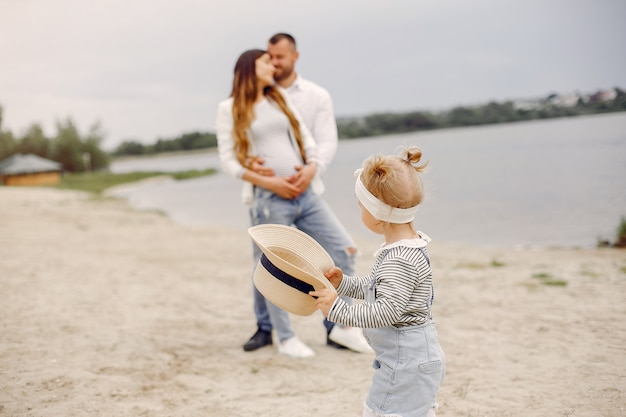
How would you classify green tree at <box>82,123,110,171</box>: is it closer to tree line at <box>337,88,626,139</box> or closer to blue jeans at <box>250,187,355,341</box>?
tree line at <box>337,88,626,139</box>

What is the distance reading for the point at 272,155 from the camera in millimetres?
4441

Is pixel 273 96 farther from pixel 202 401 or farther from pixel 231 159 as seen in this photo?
pixel 202 401

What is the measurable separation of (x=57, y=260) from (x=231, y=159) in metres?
5.01

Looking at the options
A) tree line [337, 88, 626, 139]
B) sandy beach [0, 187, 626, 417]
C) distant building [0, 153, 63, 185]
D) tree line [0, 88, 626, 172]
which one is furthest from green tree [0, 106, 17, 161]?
sandy beach [0, 187, 626, 417]

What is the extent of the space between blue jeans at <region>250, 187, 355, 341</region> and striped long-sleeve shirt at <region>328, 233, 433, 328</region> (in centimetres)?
205

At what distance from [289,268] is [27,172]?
183 feet

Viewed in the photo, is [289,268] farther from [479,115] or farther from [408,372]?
[479,115]

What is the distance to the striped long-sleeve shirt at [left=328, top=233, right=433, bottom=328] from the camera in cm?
232

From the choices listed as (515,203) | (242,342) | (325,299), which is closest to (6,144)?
(515,203)

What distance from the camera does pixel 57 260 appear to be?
8320 mm

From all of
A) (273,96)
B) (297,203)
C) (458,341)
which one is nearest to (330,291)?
(297,203)

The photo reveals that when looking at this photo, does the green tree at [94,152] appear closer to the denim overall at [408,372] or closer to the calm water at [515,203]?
the calm water at [515,203]

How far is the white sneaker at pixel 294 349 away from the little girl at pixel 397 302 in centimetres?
210

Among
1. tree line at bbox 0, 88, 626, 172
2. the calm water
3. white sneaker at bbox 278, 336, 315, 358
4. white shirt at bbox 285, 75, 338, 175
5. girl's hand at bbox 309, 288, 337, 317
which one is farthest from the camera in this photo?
tree line at bbox 0, 88, 626, 172
